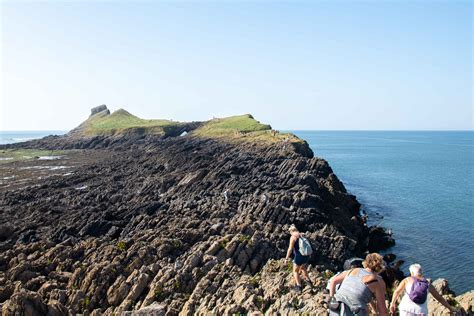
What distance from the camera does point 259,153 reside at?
2549 inches

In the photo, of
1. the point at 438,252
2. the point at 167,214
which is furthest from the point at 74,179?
the point at 438,252

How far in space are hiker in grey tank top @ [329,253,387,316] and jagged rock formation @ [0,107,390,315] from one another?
4.23 m

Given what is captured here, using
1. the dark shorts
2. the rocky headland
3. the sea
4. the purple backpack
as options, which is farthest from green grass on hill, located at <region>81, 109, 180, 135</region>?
the purple backpack

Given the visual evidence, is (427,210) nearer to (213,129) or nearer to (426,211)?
(426,211)

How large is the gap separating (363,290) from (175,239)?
17.4m

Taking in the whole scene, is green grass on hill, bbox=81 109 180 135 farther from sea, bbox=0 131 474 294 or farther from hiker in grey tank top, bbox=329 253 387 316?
hiker in grey tank top, bbox=329 253 387 316

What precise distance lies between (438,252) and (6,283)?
35.2 metres

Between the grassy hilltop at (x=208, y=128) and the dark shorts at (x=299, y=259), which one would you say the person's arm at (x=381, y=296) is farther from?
the grassy hilltop at (x=208, y=128)

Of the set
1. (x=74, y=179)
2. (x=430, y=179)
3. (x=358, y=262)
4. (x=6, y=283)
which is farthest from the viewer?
(x=430, y=179)

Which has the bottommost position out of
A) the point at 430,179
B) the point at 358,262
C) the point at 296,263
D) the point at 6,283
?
the point at 430,179

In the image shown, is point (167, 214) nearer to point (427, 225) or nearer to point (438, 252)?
point (438, 252)

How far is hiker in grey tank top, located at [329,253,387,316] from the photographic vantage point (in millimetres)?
8547

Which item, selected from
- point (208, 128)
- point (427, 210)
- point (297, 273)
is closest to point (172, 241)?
point (297, 273)

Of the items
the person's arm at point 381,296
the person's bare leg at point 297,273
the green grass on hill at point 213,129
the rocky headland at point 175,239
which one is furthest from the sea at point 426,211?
the person's arm at point 381,296
